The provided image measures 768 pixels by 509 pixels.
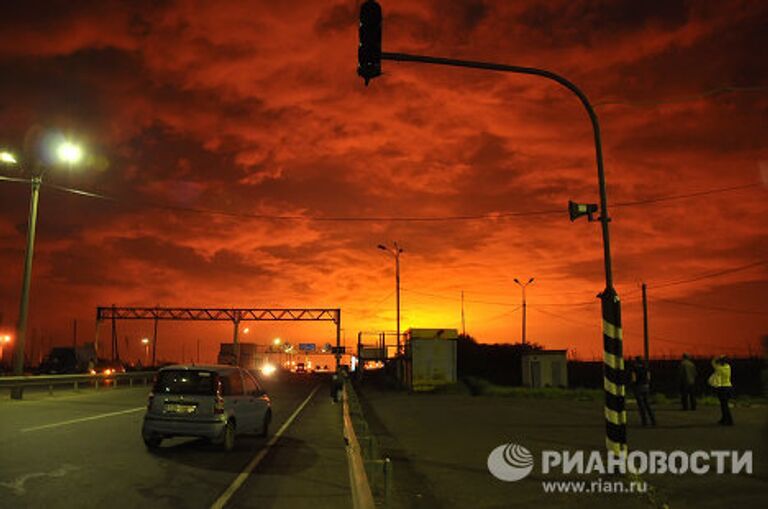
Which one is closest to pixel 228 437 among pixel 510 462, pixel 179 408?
pixel 179 408

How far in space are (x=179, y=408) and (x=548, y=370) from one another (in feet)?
122

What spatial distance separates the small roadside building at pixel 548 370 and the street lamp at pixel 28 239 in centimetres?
3151

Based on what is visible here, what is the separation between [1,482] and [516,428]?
12.1m

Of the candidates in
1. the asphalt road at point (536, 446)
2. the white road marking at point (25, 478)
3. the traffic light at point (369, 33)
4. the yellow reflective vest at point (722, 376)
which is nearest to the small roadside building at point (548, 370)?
the asphalt road at point (536, 446)

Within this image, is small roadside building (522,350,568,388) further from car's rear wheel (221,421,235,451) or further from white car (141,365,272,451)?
A: car's rear wheel (221,421,235,451)

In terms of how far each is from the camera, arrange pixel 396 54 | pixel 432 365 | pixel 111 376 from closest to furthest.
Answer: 1. pixel 396 54
2. pixel 111 376
3. pixel 432 365

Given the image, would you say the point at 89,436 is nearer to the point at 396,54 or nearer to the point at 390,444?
the point at 390,444

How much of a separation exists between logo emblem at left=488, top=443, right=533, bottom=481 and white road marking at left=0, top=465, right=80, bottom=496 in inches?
248

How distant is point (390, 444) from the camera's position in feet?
47.8

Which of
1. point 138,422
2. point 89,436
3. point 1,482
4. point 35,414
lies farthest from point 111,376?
point 1,482

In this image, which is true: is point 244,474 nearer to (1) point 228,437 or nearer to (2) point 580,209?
(1) point 228,437

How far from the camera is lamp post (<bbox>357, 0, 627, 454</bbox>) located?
1038cm

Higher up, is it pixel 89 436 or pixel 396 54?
pixel 396 54

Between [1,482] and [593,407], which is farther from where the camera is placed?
[593,407]
